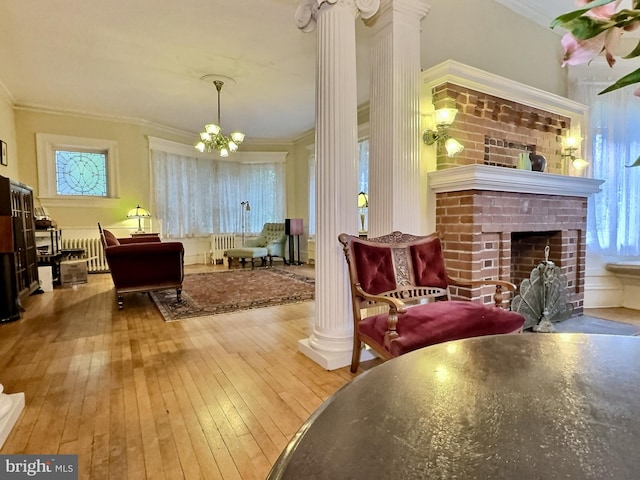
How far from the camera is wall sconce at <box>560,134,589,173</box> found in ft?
11.6

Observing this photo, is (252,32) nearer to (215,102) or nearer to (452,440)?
(215,102)

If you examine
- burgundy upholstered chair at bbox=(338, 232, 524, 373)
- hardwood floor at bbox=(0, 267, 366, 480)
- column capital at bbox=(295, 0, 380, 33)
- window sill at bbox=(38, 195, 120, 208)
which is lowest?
hardwood floor at bbox=(0, 267, 366, 480)

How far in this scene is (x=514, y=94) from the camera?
3154 millimetres

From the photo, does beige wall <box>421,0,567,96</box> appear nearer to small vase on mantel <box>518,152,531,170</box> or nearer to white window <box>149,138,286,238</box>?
small vase on mantel <box>518,152,531,170</box>

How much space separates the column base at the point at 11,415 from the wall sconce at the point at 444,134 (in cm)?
308

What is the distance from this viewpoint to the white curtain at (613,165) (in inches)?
148

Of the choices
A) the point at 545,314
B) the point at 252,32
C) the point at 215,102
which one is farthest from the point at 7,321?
the point at 545,314

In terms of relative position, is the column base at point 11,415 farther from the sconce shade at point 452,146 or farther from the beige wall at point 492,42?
the beige wall at point 492,42

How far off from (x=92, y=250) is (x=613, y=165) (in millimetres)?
7833

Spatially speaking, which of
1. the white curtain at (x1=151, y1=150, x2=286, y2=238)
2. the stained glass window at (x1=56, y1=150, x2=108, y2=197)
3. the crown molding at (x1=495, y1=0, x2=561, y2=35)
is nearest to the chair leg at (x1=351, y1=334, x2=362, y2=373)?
the crown molding at (x1=495, y1=0, x2=561, y2=35)

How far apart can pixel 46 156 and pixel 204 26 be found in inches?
167

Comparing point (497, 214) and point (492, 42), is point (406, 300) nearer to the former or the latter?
point (497, 214)

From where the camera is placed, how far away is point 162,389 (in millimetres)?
1975
